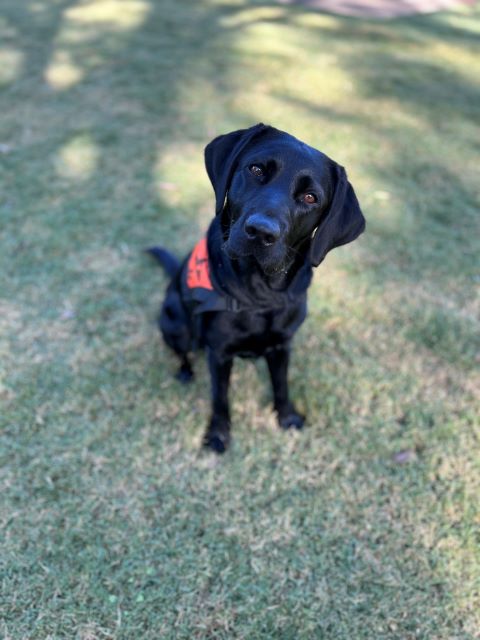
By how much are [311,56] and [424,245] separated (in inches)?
210

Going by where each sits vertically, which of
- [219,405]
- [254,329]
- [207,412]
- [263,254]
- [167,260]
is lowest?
[207,412]

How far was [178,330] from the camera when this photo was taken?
275 cm

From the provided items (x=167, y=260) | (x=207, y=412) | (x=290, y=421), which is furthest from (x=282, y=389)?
(x=167, y=260)

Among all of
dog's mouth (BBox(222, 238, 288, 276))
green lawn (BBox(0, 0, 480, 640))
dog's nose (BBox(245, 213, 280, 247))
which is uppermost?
dog's nose (BBox(245, 213, 280, 247))

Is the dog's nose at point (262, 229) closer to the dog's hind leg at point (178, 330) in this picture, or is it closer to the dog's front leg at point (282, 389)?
the dog's front leg at point (282, 389)

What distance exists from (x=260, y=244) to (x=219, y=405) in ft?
3.44

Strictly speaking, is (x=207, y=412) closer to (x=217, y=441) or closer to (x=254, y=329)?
(x=217, y=441)

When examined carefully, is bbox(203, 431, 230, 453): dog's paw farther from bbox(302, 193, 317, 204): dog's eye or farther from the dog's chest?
bbox(302, 193, 317, 204): dog's eye

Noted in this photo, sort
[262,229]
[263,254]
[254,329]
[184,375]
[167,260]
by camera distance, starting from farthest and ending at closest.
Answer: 1. [167,260]
2. [184,375]
3. [254,329]
4. [263,254]
5. [262,229]

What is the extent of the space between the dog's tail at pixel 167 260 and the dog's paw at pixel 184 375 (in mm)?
709

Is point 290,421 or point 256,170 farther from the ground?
point 256,170

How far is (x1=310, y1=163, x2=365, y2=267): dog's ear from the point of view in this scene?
1959 mm

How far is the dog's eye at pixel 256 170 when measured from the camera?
1.95 meters

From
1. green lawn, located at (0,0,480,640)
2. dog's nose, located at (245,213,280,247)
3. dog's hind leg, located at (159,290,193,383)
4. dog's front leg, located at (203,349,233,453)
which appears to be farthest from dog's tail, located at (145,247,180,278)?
dog's nose, located at (245,213,280,247)
